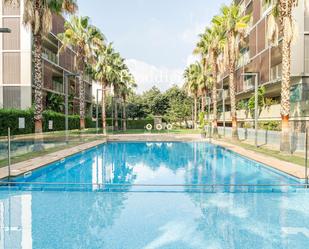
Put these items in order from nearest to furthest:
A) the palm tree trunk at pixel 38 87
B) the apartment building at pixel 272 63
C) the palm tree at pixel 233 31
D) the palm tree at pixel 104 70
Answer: the palm tree trunk at pixel 38 87, the apartment building at pixel 272 63, the palm tree at pixel 233 31, the palm tree at pixel 104 70

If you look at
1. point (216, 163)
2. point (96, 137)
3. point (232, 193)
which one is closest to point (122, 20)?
point (96, 137)

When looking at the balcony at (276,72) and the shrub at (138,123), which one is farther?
the shrub at (138,123)

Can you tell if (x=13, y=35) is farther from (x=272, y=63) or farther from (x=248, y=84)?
(x=272, y=63)

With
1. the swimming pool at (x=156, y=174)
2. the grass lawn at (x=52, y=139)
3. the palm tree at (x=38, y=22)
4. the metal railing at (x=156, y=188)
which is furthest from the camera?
the palm tree at (x=38, y=22)

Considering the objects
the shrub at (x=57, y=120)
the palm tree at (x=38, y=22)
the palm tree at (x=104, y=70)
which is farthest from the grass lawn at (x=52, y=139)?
the palm tree at (x=104, y=70)

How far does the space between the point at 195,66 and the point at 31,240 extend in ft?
143

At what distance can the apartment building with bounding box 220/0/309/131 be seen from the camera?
19.5 metres

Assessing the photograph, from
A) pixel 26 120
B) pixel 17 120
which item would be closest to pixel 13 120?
pixel 17 120

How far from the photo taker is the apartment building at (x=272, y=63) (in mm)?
19531

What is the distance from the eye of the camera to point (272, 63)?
1024 inches

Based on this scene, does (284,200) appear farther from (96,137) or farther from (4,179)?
(96,137)

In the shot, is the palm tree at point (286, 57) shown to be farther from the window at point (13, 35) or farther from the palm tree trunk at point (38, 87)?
the window at point (13, 35)

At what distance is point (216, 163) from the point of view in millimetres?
14195

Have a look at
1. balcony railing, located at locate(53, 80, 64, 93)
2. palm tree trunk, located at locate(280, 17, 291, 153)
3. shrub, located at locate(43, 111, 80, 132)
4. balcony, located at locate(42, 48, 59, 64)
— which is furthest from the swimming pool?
balcony railing, located at locate(53, 80, 64, 93)
